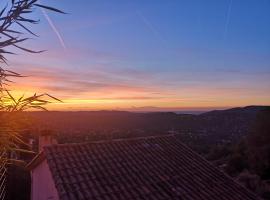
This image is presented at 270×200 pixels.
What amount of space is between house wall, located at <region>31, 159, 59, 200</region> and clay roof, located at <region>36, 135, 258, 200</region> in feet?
2.99

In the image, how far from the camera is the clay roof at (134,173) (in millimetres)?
9523

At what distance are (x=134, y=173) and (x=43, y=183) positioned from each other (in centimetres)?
317

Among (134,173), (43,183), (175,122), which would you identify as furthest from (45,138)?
(175,122)

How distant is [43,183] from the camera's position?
11.6 metres

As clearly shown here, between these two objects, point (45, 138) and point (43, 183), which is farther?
point (45, 138)

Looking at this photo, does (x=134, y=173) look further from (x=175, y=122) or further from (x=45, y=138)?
(x=175, y=122)

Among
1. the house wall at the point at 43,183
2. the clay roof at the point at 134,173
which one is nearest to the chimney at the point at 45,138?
the house wall at the point at 43,183

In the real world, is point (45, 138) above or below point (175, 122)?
below

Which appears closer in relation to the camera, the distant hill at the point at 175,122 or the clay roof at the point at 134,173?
the clay roof at the point at 134,173

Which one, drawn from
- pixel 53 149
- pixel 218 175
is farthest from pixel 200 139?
pixel 53 149

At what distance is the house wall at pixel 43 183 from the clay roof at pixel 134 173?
2.99 ft

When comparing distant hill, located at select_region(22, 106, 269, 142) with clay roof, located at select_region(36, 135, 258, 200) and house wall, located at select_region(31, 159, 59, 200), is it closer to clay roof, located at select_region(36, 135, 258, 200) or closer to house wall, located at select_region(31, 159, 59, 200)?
house wall, located at select_region(31, 159, 59, 200)

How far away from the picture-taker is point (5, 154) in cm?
159

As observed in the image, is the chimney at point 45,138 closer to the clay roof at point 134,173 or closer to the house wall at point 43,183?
the house wall at point 43,183
